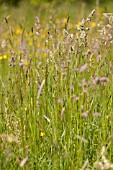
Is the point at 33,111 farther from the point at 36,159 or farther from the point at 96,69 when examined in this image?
the point at 96,69

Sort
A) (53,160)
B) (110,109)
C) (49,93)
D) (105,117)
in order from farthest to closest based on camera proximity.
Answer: (49,93)
(110,109)
(105,117)
(53,160)

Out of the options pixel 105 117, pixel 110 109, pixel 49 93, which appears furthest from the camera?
pixel 49 93

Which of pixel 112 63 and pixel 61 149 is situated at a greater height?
pixel 112 63

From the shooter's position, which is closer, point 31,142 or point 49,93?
point 31,142

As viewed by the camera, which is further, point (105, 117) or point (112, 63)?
point (112, 63)

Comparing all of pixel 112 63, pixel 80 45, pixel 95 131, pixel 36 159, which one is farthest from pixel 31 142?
pixel 112 63

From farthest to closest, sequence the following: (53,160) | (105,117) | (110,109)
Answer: (110,109) < (105,117) < (53,160)

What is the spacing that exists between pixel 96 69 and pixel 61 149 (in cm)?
70

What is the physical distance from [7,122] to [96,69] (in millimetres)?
749

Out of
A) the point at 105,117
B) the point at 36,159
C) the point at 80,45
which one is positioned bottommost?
the point at 36,159

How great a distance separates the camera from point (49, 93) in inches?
117

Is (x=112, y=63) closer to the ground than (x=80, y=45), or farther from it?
closer to the ground

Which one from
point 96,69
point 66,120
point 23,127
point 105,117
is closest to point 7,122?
point 23,127

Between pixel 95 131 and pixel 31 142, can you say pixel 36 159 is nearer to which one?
pixel 31 142
